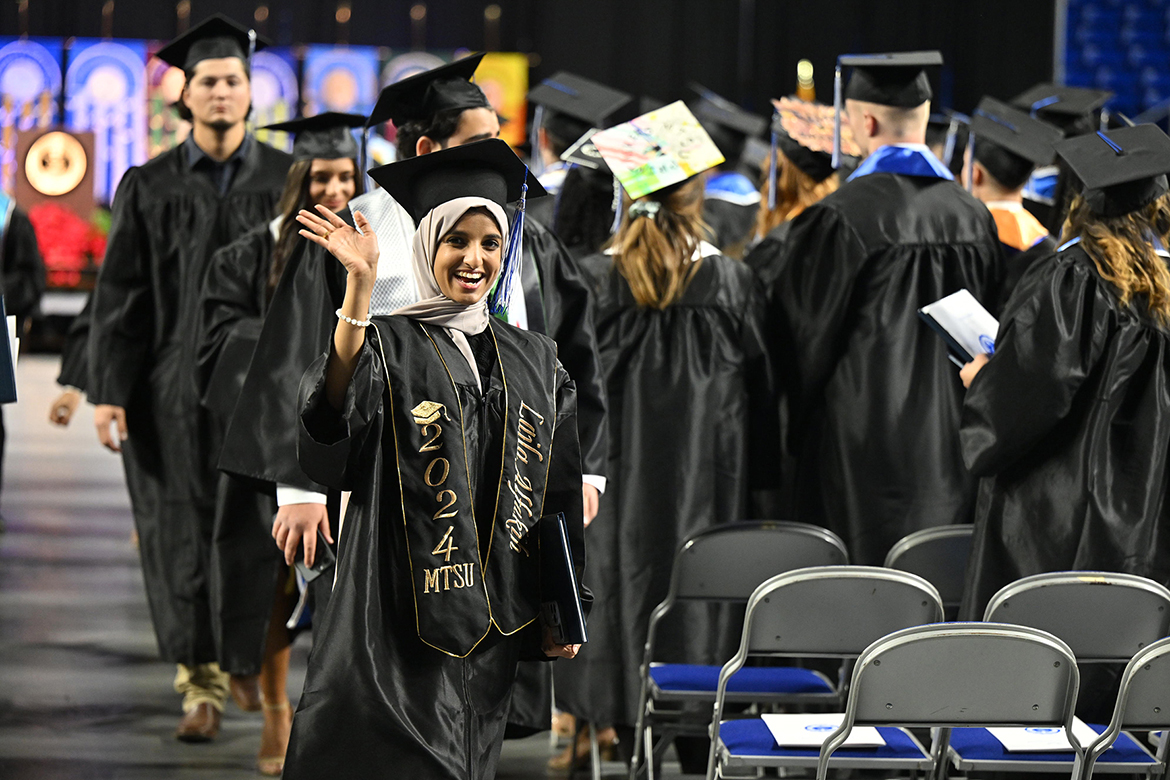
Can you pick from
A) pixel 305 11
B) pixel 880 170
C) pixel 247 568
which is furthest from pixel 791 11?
pixel 247 568

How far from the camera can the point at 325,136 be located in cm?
394

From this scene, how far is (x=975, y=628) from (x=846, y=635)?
1.69 feet

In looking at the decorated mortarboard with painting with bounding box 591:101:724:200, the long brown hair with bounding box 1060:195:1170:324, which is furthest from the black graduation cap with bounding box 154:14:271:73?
the long brown hair with bounding box 1060:195:1170:324

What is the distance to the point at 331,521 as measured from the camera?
10.2 feet

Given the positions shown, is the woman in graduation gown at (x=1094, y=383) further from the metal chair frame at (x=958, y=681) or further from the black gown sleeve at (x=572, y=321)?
the black gown sleeve at (x=572, y=321)

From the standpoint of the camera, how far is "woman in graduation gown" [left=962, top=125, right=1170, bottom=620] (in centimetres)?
325

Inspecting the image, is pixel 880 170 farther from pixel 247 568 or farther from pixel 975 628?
pixel 247 568

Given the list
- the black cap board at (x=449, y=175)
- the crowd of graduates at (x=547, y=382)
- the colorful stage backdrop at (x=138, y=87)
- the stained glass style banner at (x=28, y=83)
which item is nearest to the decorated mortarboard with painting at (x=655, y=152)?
the crowd of graduates at (x=547, y=382)

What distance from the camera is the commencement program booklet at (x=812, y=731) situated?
2.94 meters

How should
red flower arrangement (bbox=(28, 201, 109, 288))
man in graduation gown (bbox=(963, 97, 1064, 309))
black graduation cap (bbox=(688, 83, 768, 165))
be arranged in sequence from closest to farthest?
man in graduation gown (bbox=(963, 97, 1064, 309)), black graduation cap (bbox=(688, 83, 768, 165)), red flower arrangement (bbox=(28, 201, 109, 288))

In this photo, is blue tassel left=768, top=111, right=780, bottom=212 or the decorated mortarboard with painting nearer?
the decorated mortarboard with painting

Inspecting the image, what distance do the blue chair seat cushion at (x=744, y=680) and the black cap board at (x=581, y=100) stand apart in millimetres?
2300

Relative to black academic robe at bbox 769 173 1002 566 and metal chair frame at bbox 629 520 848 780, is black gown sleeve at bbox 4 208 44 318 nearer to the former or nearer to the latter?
black academic robe at bbox 769 173 1002 566

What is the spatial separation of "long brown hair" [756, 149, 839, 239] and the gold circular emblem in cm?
909
